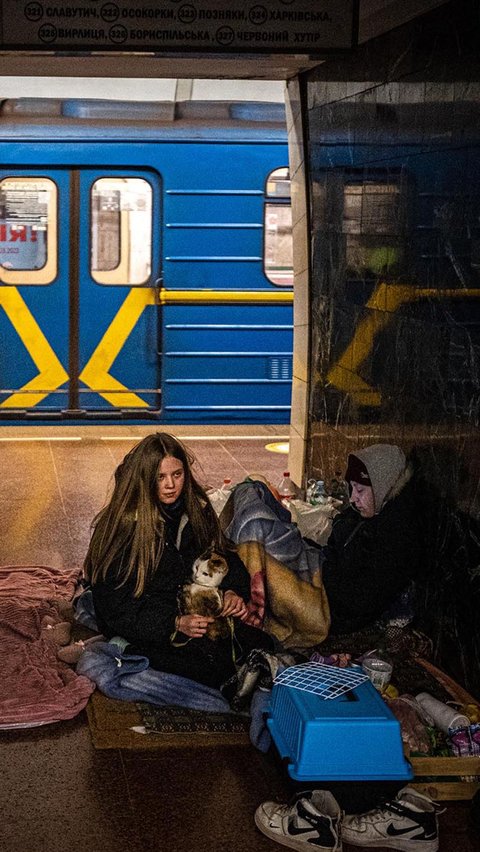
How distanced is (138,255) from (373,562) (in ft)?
20.6

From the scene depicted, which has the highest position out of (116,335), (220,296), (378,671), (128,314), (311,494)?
(220,296)

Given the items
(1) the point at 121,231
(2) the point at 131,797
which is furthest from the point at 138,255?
(2) the point at 131,797

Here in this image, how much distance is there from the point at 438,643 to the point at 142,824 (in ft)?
6.13

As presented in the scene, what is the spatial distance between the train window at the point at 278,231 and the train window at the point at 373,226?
13.5 feet

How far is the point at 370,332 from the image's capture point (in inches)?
258

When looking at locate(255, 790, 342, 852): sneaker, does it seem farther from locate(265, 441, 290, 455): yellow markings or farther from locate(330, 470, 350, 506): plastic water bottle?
locate(265, 441, 290, 455): yellow markings

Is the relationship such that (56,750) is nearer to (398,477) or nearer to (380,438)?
(398,477)

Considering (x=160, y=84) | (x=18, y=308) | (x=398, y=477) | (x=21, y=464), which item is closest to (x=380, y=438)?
(x=398, y=477)

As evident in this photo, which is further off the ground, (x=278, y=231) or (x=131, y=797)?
(x=278, y=231)

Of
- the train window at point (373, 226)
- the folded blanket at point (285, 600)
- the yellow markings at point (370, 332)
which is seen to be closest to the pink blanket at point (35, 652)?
the folded blanket at point (285, 600)

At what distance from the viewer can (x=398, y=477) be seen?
5.71m

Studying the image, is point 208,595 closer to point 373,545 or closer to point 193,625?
point 193,625

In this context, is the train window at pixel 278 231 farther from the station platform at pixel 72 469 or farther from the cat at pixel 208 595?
the cat at pixel 208 595

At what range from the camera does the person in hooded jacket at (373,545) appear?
561cm
